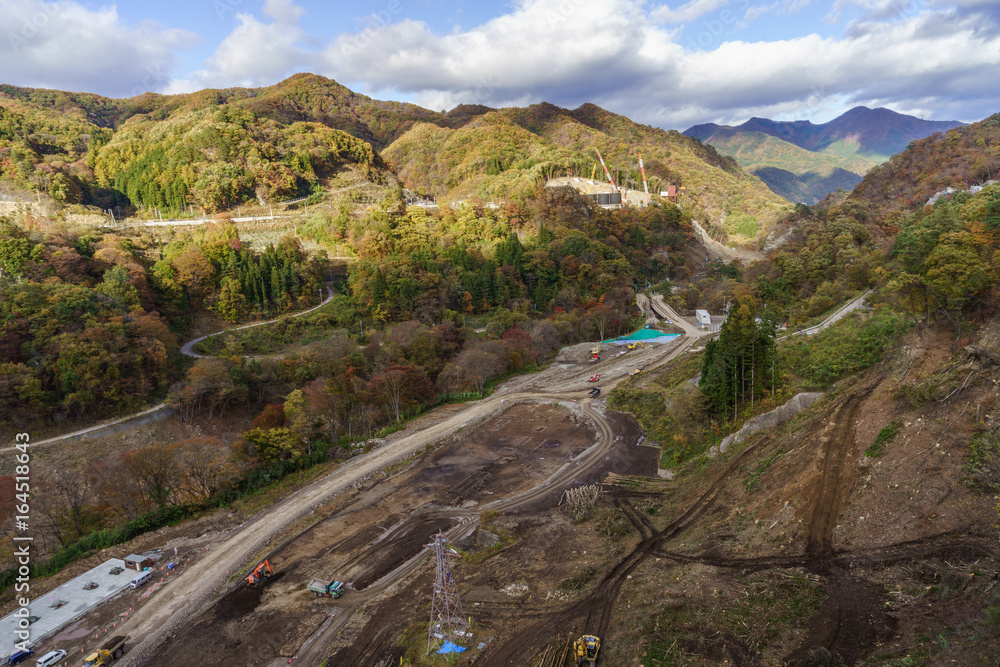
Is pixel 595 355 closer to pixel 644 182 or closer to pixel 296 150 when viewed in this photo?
pixel 296 150

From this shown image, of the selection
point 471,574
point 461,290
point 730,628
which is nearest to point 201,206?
point 461,290

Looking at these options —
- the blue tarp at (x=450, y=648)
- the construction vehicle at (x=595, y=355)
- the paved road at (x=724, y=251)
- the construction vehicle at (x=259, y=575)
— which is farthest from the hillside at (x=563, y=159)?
the blue tarp at (x=450, y=648)

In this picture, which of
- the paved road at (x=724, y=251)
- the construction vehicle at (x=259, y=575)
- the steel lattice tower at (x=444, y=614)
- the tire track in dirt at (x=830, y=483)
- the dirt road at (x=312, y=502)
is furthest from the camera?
the paved road at (x=724, y=251)

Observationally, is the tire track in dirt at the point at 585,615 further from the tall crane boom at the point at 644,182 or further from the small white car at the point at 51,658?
the tall crane boom at the point at 644,182

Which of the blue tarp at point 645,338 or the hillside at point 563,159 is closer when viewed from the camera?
the blue tarp at point 645,338

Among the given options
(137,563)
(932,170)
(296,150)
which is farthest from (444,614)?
(932,170)

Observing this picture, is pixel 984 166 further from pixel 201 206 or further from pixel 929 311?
pixel 201 206
